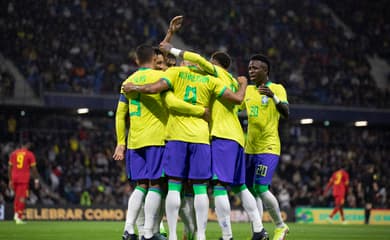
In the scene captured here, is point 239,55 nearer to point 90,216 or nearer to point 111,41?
point 111,41

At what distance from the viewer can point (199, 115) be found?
10938mm

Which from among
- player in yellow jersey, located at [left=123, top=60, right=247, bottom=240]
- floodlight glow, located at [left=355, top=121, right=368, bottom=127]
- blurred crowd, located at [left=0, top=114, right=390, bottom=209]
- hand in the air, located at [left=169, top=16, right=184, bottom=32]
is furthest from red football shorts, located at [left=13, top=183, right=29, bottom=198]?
floodlight glow, located at [left=355, top=121, right=368, bottom=127]

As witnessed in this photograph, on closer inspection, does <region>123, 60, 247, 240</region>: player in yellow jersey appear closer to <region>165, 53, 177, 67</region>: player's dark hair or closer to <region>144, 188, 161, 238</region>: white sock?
<region>144, 188, 161, 238</region>: white sock

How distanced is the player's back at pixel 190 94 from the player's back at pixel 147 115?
47cm

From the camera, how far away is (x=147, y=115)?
11.6 metres

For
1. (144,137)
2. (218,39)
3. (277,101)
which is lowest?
(144,137)

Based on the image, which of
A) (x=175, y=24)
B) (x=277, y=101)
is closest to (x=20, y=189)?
(x=277, y=101)

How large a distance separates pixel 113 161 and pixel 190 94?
22.7m

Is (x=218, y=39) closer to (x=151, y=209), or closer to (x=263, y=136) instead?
(x=263, y=136)

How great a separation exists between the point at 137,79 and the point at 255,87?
8.33ft

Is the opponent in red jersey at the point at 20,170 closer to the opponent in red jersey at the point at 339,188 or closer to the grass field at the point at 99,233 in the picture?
the grass field at the point at 99,233

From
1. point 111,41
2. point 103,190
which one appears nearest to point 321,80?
point 111,41

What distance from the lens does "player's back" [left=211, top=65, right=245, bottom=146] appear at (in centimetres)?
1134

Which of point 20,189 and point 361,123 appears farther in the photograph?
point 361,123
